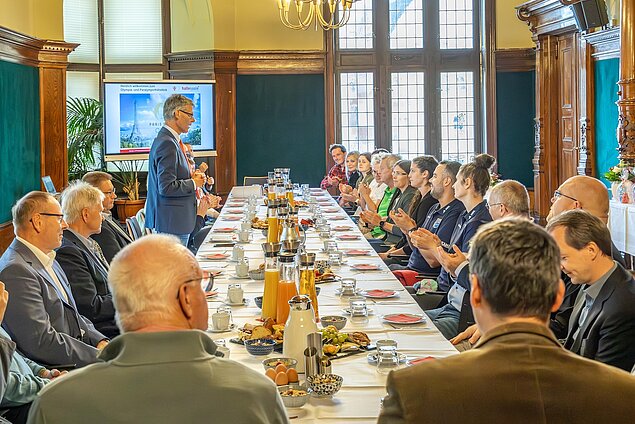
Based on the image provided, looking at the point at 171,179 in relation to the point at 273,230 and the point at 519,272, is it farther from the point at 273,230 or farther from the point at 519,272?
the point at 519,272

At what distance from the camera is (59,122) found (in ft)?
32.0

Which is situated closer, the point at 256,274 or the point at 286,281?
the point at 286,281

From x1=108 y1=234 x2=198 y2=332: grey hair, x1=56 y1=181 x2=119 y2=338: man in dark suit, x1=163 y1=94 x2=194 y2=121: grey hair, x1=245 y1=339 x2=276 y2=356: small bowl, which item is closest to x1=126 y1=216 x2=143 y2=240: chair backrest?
x1=163 y1=94 x2=194 y2=121: grey hair

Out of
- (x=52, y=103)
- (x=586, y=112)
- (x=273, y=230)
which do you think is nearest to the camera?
(x=273, y=230)

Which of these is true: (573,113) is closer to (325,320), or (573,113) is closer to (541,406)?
(325,320)

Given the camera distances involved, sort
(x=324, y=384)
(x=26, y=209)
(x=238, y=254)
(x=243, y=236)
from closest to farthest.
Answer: (x=324, y=384) < (x=26, y=209) < (x=238, y=254) < (x=243, y=236)

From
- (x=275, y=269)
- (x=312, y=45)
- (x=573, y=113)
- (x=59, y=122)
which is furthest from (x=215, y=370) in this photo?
(x=312, y=45)

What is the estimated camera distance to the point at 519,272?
5.16 ft

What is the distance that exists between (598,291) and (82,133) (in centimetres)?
965

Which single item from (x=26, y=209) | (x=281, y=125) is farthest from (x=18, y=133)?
(x=26, y=209)

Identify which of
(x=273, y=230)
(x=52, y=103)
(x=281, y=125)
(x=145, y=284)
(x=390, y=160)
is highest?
(x=52, y=103)

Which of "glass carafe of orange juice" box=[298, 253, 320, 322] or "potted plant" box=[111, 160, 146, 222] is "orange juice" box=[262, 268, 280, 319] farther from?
"potted plant" box=[111, 160, 146, 222]

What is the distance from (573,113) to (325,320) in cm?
827

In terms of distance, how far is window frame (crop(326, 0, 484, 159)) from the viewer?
40.8 ft
